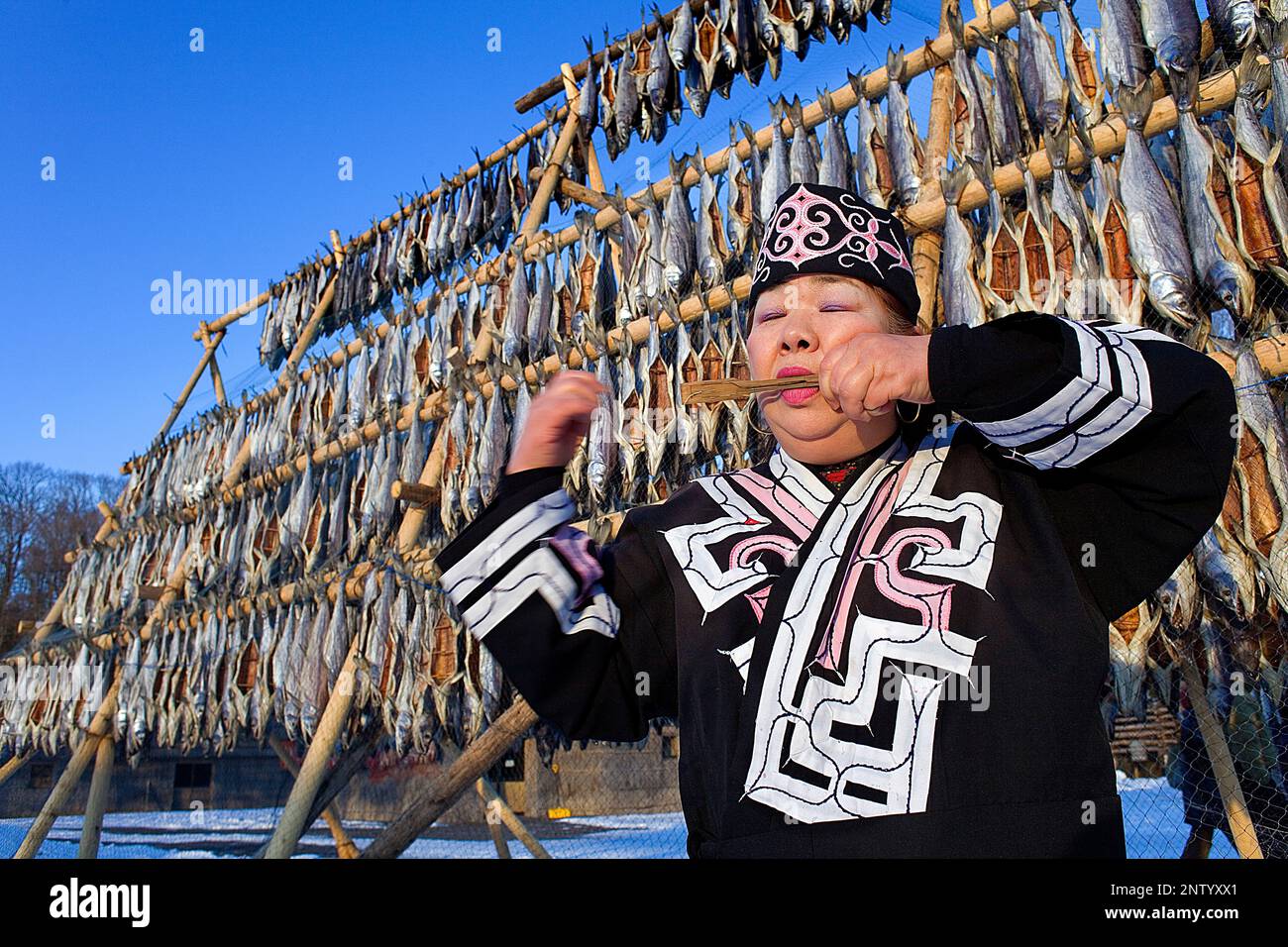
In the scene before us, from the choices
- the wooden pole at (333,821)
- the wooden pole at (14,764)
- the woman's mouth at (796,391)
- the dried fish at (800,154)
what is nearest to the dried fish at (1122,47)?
the dried fish at (800,154)

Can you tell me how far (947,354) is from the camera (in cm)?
123

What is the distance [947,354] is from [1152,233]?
2.81 m

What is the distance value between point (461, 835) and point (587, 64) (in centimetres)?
754

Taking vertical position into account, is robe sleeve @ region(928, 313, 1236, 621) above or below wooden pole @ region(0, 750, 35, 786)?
above

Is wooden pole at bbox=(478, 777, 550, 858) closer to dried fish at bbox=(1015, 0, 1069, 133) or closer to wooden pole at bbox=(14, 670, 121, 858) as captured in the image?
wooden pole at bbox=(14, 670, 121, 858)

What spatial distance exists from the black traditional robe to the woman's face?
2.2 inches

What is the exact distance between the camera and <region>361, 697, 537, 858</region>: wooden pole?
16.2ft

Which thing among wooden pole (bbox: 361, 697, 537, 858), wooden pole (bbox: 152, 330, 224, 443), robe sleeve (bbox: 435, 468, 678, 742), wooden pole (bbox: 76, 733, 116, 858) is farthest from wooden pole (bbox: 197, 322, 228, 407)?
robe sleeve (bbox: 435, 468, 678, 742)

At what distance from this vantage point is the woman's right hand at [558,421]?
60.4 inches

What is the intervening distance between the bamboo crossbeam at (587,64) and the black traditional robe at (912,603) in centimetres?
509

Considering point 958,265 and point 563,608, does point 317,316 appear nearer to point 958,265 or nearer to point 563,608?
point 958,265

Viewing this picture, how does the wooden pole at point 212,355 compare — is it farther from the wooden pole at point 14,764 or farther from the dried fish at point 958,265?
the dried fish at point 958,265

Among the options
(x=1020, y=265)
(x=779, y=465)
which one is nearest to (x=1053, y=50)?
(x=1020, y=265)

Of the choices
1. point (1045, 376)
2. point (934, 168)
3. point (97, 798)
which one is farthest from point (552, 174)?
point (97, 798)
